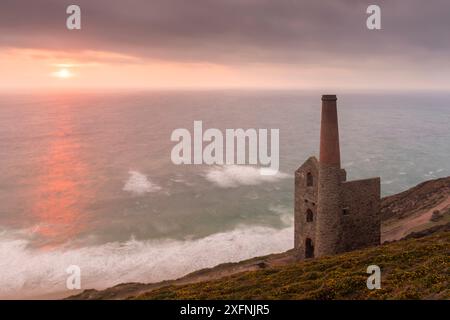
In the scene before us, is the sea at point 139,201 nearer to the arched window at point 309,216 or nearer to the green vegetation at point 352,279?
the arched window at point 309,216

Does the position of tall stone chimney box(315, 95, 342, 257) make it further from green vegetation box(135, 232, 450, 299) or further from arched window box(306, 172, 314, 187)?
green vegetation box(135, 232, 450, 299)

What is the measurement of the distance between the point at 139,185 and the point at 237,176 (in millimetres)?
18342

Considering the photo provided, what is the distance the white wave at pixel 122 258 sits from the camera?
37.9 meters


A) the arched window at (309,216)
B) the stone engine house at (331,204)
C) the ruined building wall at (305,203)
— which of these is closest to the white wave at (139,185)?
the ruined building wall at (305,203)

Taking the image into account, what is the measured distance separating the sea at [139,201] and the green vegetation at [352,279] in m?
17.8

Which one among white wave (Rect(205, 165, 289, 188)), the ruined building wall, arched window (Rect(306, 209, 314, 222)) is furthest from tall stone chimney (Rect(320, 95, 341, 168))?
white wave (Rect(205, 165, 289, 188))

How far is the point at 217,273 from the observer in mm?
33000

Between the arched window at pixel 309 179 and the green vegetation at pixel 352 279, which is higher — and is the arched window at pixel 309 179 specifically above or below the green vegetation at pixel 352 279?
above

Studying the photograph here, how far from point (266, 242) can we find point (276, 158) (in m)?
51.6

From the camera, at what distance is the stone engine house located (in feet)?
85.7

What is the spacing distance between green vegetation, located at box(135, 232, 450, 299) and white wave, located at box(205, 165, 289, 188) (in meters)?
45.1

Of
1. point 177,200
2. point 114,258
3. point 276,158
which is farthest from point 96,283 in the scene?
point 276,158
